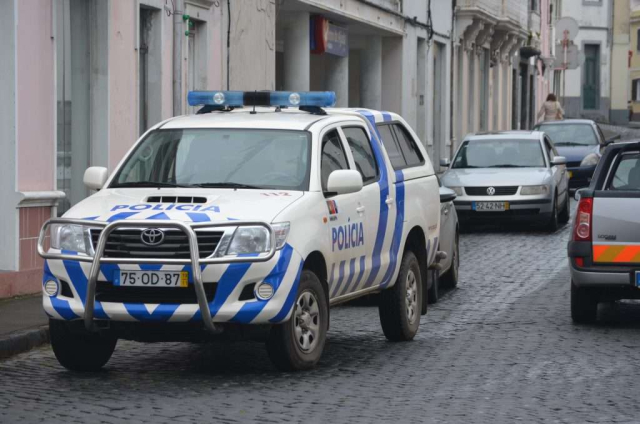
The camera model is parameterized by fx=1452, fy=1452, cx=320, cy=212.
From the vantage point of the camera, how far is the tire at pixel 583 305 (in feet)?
40.1

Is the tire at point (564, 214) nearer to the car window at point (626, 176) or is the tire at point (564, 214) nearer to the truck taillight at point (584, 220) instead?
the car window at point (626, 176)

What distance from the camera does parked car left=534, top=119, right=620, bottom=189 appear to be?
3173cm

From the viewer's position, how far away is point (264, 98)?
35.9 feet

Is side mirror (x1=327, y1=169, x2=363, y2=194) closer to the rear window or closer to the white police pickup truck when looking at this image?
the white police pickup truck

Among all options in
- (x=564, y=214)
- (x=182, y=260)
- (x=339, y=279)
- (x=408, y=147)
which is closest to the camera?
(x=182, y=260)

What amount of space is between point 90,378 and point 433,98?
3038cm

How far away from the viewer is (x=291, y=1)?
24.9 m

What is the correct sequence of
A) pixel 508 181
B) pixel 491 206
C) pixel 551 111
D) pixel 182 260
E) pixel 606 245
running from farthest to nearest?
pixel 551 111 → pixel 508 181 → pixel 491 206 → pixel 606 245 → pixel 182 260

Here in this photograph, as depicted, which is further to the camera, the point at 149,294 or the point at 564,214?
the point at 564,214

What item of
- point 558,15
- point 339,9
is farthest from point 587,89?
point 339,9

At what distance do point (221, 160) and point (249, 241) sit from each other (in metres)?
1.29

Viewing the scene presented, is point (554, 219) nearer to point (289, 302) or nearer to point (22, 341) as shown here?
point (22, 341)

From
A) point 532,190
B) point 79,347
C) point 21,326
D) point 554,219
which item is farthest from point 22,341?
point 554,219

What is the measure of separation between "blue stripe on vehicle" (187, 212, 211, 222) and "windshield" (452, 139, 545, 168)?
608 inches
